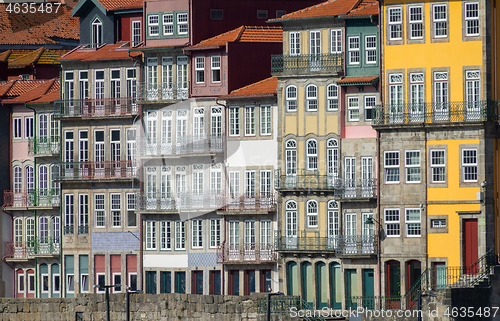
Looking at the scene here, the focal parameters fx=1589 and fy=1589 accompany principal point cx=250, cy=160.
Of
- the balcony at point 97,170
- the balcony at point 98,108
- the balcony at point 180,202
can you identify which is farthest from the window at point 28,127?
the balcony at point 180,202

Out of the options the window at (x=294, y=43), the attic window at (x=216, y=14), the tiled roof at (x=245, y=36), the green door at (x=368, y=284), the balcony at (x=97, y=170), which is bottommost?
the green door at (x=368, y=284)

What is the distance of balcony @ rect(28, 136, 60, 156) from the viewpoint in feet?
290

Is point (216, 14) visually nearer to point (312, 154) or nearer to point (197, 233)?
point (312, 154)

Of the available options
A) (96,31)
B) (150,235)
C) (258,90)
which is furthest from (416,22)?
(96,31)

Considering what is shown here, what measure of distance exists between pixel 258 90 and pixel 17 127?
16916 millimetres

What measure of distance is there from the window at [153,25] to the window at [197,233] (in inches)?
406

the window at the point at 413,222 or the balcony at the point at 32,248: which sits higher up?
the window at the point at 413,222

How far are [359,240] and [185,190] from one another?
12.0 m

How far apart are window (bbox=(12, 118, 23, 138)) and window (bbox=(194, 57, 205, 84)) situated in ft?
42.3

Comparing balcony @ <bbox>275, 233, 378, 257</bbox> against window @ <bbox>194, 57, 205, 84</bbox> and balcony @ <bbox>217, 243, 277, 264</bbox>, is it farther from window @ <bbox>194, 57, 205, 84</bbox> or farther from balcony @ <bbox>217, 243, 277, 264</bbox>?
window @ <bbox>194, 57, 205, 84</bbox>

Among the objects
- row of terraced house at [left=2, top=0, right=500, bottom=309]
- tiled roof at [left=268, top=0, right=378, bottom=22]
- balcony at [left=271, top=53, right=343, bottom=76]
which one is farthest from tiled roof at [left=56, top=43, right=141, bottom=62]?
tiled roof at [left=268, top=0, right=378, bottom=22]

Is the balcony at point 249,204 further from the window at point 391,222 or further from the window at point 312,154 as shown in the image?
the window at point 391,222

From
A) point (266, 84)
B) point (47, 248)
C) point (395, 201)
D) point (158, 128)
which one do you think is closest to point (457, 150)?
point (395, 201)

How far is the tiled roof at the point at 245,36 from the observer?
81544 millimetres
